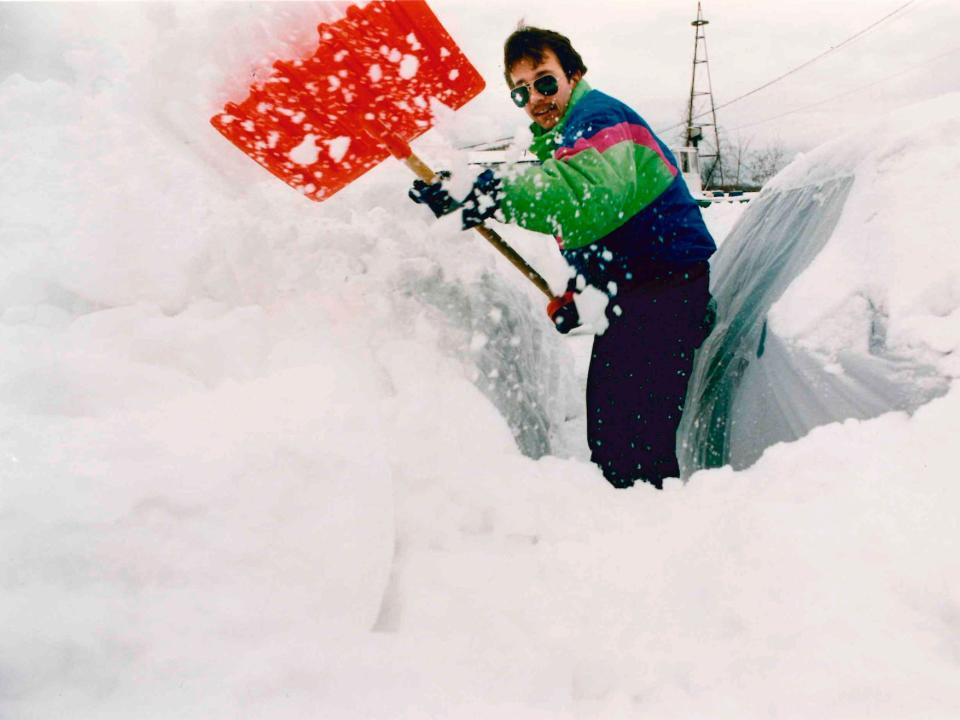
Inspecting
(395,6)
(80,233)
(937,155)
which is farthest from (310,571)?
(937,155)

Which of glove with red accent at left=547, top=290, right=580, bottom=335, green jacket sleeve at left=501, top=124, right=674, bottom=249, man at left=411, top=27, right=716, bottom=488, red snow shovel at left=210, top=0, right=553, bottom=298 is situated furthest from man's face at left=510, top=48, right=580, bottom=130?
glove with red accent at left=547, top=290, right=580, bottom=335

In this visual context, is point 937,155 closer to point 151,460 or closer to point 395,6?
point 395,6

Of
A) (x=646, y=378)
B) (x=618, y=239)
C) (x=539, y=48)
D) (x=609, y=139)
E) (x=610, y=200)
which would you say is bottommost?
(x=646, y=378)

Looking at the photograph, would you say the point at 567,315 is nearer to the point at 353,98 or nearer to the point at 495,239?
the point at 495,239

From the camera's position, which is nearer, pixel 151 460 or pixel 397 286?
pixel 151 460

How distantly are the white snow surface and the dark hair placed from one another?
0.58 meters

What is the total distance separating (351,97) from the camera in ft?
4.94

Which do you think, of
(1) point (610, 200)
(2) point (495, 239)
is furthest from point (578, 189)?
(2) point (495, 239)

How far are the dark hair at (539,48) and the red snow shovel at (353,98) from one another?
0.60 ft

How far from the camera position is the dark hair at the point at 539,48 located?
5.60 ft

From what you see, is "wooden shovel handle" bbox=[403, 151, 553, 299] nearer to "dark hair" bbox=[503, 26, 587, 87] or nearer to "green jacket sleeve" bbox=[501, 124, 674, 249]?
"green jacket sleeve" bbox=[501, 124, 674, 249]

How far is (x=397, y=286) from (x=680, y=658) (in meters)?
1.16

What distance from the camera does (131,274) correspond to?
1444 millimetres

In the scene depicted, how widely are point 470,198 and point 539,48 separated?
56cm
